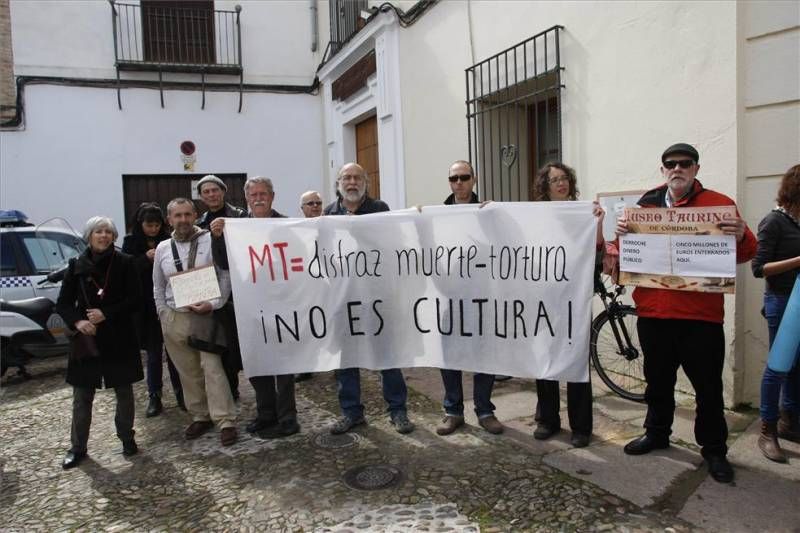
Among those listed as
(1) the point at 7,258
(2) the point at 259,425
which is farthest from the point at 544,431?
(1) the point at 7,258

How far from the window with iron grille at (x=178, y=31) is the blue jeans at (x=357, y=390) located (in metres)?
8.49

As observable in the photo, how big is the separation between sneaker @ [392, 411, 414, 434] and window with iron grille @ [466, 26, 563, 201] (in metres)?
3.15

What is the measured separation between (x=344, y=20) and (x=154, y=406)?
7325 millimetres

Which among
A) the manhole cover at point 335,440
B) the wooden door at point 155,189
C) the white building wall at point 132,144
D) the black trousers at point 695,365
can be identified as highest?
the white building wall at point 132,144

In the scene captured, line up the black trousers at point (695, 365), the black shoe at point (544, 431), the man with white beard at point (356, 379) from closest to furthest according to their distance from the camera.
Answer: the black trousers at point (695, 365) < the black shoe at point (544, 431) < the man with white beard at point (356, 379)

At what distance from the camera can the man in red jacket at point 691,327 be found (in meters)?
3.18

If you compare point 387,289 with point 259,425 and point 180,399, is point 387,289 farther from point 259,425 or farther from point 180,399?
point 180,399

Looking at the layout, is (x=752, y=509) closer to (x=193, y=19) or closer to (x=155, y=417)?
(x=155, y=417)

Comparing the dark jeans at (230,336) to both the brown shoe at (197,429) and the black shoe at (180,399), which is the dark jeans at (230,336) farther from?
the black shoe at (180,399)

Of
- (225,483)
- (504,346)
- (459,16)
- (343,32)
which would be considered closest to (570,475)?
(504,346)

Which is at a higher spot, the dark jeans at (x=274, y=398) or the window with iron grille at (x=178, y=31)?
the window with iron grille at (x=178, y=31)

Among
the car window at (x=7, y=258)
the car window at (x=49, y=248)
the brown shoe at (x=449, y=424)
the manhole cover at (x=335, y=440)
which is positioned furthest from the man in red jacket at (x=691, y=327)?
the car window at (x=7, y=258)

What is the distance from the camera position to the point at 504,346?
12.0ft

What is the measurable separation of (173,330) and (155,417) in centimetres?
121
